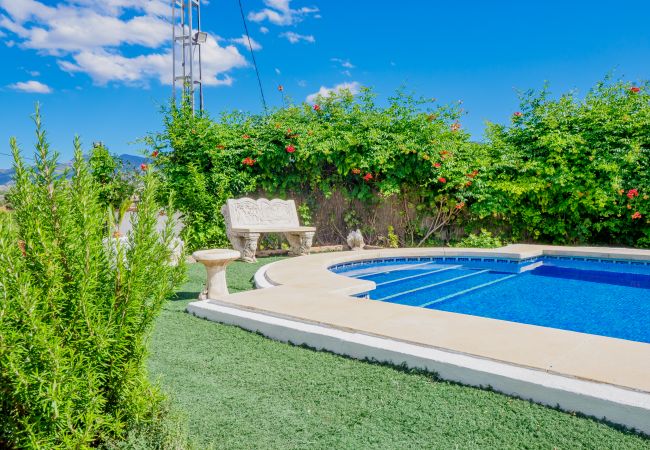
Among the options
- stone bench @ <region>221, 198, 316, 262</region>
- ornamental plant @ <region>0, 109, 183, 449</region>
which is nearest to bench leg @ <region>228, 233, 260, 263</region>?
stone bench @ <region>221, 198, 316, 262</region>

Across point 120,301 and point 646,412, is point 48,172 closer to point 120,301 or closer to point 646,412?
point 120,301

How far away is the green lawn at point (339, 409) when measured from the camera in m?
2.23

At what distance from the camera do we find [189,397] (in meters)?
2.75

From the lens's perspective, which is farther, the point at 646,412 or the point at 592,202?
the point at 592,202

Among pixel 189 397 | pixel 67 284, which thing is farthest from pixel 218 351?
pixel 67 284

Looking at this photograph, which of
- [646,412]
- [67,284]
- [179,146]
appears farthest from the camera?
[179,146]

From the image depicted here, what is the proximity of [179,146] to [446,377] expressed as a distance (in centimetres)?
868

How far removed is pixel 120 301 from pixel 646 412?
2.53 metres

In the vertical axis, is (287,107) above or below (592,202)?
above

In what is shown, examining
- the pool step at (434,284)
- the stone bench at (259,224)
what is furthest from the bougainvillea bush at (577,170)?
the stone bench at (259,224)

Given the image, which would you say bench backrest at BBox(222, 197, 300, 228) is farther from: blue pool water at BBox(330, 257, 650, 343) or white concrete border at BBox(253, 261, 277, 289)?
white concrete border at BBox(253, 261, 277, 289)

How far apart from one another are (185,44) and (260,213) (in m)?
5.61

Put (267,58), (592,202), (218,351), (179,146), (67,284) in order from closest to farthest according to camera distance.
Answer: (67,284) → (218,351) → (592,202) → (179,146) → (267,58)

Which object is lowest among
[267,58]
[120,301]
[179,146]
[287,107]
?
[120,301]
